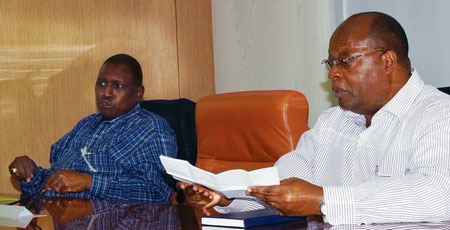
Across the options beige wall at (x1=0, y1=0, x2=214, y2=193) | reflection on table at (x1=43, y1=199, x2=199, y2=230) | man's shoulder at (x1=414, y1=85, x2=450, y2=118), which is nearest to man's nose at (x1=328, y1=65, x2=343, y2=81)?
man's shoulder at (x1=414, y1=85, x2=450, y2=118)

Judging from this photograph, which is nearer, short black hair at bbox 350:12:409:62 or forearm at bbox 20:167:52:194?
short black hair at bbox 350:12:409:62

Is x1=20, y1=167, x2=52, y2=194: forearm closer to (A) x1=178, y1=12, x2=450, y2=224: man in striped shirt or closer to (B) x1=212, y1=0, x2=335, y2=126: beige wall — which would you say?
(B) x1=212, y1=0, x2=335, y2=126: beige wall

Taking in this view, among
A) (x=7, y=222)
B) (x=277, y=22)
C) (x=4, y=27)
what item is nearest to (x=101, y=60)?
(x=4, y=27)

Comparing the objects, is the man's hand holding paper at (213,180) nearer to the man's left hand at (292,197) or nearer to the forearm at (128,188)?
the man's left hand at (292,197)

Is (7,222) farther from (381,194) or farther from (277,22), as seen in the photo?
(277,22)

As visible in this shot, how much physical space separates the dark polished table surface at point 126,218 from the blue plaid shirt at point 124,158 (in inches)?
14.8

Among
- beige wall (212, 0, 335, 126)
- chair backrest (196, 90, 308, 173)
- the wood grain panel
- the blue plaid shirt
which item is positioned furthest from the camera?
the wood grain panel

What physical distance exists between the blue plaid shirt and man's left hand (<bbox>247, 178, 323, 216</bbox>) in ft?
4.51

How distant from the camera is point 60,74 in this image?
417 centimetres

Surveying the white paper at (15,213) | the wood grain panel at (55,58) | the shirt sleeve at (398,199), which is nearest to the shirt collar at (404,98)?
the shirt sleeve at (398,199)

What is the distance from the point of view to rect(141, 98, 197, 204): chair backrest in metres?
3.22

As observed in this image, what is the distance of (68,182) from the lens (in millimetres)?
2770

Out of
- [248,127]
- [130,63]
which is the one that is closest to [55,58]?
[130,63]

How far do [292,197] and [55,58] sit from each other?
2.94 meters
